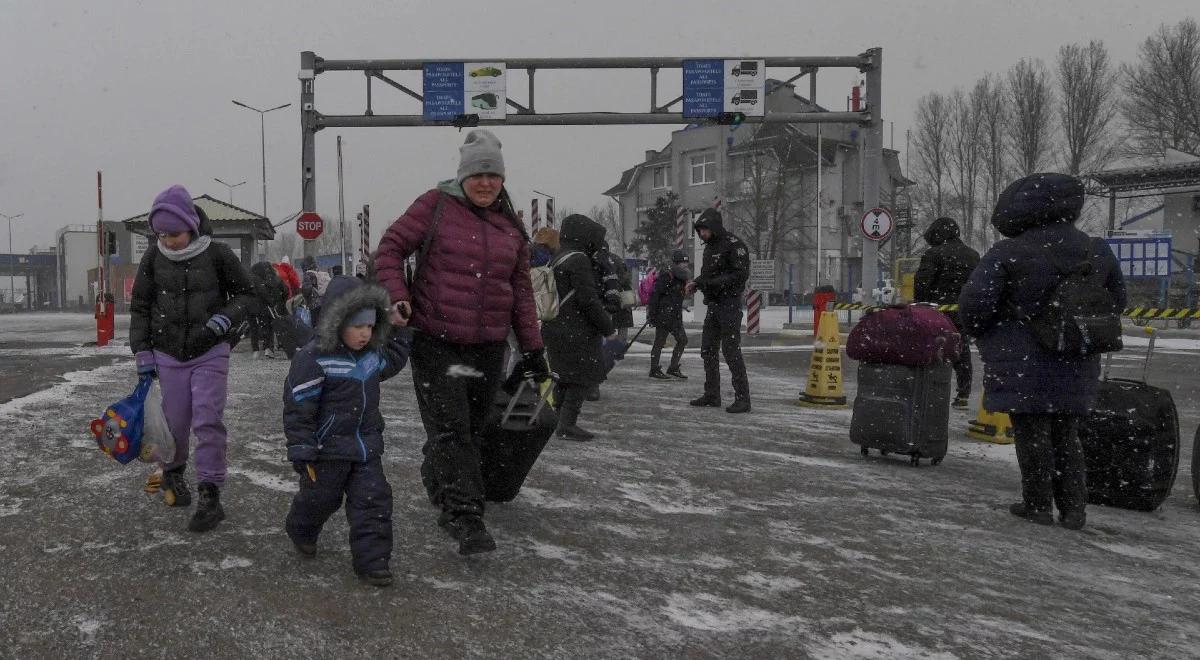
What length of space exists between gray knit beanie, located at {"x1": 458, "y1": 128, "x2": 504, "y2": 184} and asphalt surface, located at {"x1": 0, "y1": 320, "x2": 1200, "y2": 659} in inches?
64.8

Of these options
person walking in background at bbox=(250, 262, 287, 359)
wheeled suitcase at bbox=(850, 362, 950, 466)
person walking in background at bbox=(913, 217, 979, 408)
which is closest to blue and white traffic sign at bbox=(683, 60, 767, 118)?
person walking in background at bbox=(250, 262, 287, 359)

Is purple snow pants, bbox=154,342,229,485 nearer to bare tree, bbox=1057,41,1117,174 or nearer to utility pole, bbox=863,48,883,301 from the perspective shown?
utility pole, bbox=863,48,883,301

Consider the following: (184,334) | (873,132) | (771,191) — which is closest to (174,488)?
(184,334)

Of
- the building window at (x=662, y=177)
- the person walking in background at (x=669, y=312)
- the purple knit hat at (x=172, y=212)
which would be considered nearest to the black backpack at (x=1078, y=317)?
the purple knit hat at (x=172, y=212)

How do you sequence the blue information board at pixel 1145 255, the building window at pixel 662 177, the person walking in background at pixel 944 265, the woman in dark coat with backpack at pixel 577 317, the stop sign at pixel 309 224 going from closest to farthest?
Result: 1. the woman in dark coat with backpack at pixel 577 317
2. the person walking in background at pixel 944 265
3. the stop sign at pixel 309 224
4. the blue information board at pixel 1145 255
5. the building window at pixel 662 177

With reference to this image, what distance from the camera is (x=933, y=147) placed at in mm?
56469

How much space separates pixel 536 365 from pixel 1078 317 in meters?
2.68

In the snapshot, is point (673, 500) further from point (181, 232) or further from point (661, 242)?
point (661, 242)

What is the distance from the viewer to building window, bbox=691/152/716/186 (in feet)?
183

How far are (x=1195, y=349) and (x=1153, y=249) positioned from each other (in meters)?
11.8

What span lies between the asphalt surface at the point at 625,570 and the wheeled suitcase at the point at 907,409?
17 cm

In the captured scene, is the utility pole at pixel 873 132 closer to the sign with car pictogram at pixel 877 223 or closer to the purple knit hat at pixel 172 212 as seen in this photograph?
the sign with car pictogram at pixel 877 223

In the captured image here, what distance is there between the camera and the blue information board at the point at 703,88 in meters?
19.2

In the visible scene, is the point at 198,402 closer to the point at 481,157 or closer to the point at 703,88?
the point at 481,157
